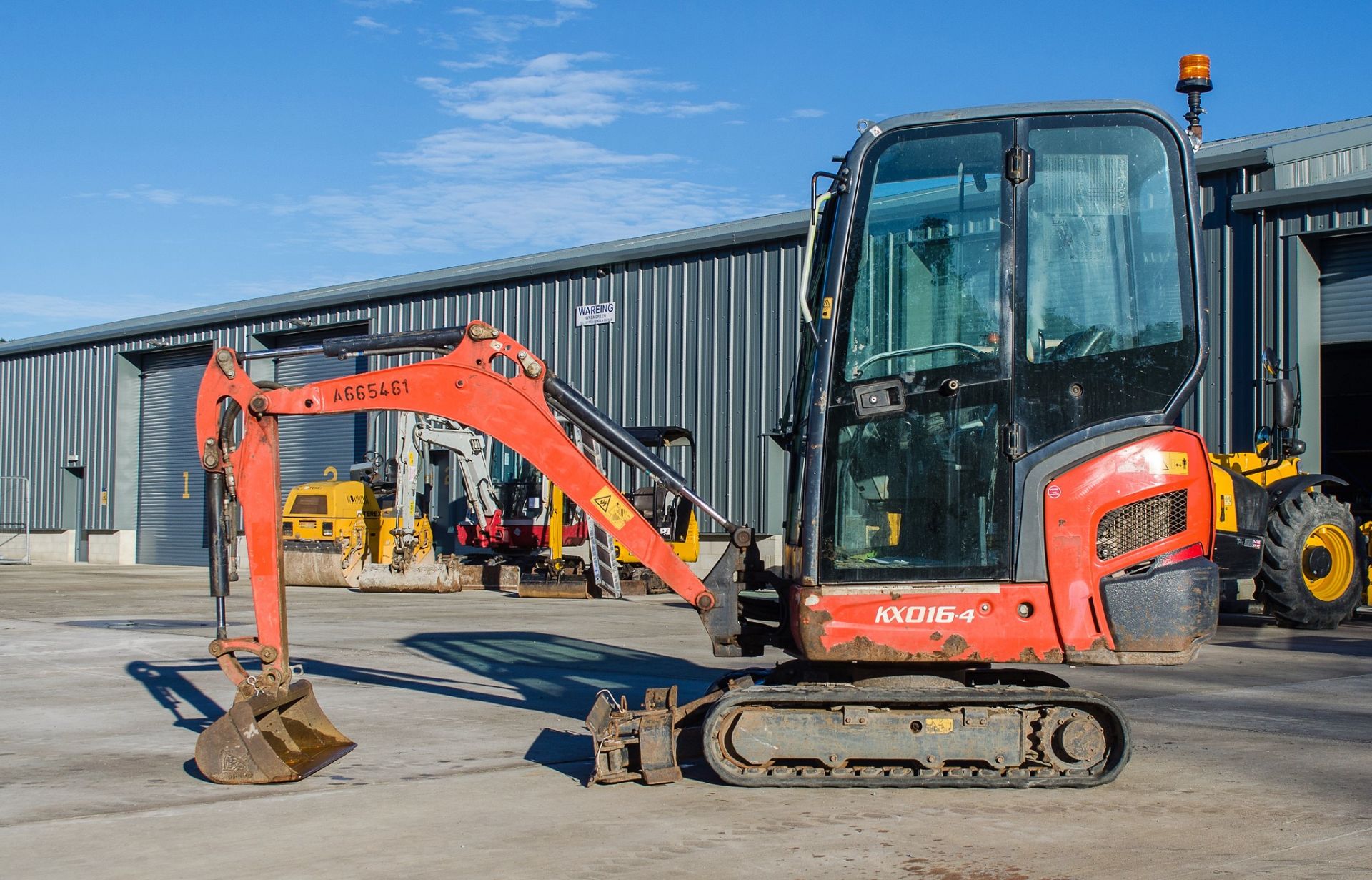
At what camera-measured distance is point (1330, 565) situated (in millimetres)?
14922

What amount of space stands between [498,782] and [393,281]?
2672 centimetres

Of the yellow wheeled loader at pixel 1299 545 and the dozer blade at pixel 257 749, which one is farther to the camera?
the yellow wheeled loader at pixel 1299 545

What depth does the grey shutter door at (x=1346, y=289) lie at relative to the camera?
17656 mm

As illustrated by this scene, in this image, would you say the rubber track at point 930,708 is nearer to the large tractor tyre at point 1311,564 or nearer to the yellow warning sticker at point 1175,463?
the yellow warning sticker at point 1175,463

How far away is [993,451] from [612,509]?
1921 millimetres

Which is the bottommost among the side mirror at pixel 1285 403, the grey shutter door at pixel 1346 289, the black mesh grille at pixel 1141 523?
the black mesh grille at pixel 1141 523

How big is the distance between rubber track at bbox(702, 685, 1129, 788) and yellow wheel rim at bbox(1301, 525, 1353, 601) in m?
10.1

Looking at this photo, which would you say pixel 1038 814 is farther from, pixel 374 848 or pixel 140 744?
pixel 140 744

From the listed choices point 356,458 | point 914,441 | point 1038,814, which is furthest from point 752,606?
point 356,458

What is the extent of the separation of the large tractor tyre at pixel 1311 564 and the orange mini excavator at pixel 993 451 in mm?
9346

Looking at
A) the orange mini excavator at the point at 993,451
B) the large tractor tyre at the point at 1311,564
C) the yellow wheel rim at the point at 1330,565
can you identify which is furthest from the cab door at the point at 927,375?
the yellow wheel rim at the point at 1330,565

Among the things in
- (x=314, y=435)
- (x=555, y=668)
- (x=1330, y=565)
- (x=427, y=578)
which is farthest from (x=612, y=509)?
(x=314, y=435)

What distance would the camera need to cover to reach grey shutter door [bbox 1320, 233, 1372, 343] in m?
17.7

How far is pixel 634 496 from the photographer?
21.5 metres
